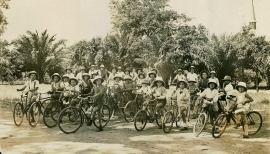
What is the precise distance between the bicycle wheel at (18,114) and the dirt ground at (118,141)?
10 centimetres

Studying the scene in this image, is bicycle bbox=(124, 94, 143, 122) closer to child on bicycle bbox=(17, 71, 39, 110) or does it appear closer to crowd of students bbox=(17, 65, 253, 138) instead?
crowd of students bbox=(17, 65, 253, 138)

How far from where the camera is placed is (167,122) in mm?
5590

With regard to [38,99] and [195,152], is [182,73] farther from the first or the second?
[38,99]

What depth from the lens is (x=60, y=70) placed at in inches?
246

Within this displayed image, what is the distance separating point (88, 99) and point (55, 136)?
1148 millimetres

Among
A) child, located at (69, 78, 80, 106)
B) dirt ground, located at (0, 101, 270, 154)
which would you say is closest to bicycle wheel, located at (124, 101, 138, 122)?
dirt ground, located at (0, 101, 270, 154)

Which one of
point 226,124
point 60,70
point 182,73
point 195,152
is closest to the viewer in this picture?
point 195,152

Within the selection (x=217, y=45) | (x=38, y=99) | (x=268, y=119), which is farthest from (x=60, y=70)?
(x=268, y=119)

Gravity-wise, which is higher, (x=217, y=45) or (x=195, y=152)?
(x=217, y=45)

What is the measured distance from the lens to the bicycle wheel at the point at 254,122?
16.6ft

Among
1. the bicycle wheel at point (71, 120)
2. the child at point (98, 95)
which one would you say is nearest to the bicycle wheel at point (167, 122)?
the child at point (98, 95)

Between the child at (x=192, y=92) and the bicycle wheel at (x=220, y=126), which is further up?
the child at (x=192, y=92)

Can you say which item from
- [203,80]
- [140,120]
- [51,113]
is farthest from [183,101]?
[51,113]

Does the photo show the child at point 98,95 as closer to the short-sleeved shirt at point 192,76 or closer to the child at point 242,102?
the short-sleeved shirt at point 192,76
